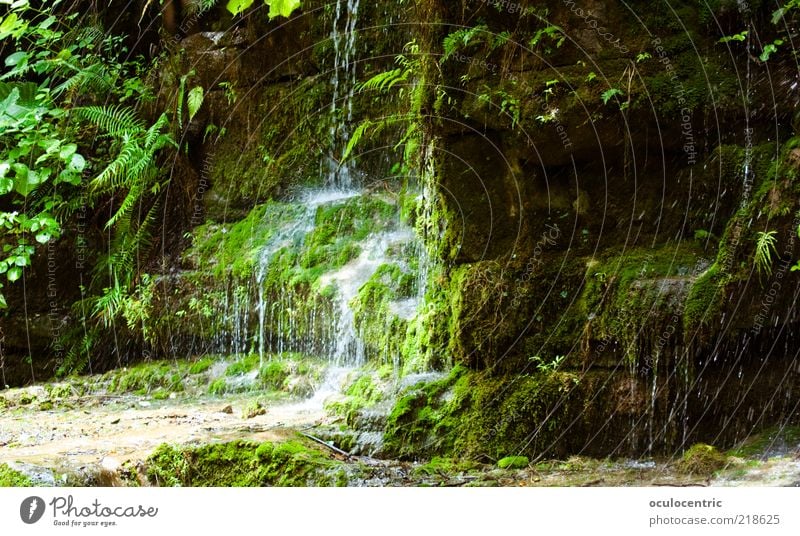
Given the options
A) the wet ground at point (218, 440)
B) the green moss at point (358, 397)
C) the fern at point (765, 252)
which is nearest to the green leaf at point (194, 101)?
the wet ground at point (218, 440)

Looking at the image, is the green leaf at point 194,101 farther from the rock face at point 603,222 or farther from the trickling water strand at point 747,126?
the trickling water strand at point 747,126

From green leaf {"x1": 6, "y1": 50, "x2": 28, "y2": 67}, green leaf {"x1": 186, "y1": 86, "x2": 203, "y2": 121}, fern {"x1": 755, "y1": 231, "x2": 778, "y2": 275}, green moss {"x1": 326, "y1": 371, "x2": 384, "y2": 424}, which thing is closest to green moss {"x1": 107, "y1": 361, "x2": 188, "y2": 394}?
green moss {"x1": 326, "y1": 371, "x2": 384, "y2": 424}

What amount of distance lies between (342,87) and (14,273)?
8.98ft

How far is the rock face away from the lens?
2.73 meters

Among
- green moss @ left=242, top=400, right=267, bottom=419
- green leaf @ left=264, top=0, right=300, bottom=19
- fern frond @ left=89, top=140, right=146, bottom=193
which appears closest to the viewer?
green leaf @ left=264, top=0, right=300, bottom=19

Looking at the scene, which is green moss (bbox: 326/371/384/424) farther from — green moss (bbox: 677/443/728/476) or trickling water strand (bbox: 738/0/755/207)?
trickling water strand (bbox: 738/0/755/207)

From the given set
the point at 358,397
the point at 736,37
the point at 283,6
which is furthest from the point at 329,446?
the point at 736,37

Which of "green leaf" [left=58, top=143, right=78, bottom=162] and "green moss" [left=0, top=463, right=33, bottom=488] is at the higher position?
"green leaf" [left=58, top=143, right=78, bottom=162]

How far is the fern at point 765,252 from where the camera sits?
2689mm

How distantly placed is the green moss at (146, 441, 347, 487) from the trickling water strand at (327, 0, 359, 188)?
96.7 inches

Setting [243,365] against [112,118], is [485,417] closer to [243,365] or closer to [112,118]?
[243,365]

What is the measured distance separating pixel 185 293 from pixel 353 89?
209 centimetres

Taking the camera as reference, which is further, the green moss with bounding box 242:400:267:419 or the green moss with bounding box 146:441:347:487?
the green moss with bounding box 242:400:267:419
